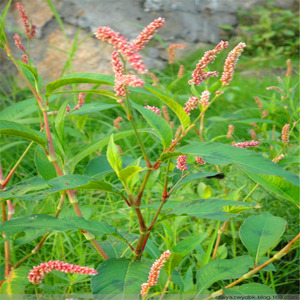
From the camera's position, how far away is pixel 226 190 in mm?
1744

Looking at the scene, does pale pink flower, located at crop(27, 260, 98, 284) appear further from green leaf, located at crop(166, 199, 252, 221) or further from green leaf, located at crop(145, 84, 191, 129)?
green leaf, located at crop(145, 84, 191, 129)

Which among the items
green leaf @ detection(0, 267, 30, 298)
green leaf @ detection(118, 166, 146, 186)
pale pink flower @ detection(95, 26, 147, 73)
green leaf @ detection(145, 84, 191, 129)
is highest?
pale pink flower @ detection(95, 26, 147, 73)

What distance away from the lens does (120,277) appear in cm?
80

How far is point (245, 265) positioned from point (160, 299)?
21cm

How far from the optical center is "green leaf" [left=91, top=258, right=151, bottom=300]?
0.77 m

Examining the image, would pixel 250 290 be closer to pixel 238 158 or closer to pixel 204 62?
pixel 238 158

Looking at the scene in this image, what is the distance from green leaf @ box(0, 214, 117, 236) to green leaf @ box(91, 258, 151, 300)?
0.07m

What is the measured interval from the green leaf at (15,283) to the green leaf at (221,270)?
1.32 feet

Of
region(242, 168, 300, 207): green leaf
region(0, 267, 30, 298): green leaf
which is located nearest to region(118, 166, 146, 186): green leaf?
region(242, 168, 300, 207): green leaf

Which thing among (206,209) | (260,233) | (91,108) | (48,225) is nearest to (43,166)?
(91,108)

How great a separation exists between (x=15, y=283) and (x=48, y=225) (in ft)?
1.07

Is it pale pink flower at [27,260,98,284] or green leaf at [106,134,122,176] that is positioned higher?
green leaf at [106,134,122,176]

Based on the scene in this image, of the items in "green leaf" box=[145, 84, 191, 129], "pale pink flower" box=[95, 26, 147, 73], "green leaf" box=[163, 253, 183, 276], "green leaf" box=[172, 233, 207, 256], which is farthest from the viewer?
"green leaf" box=[172, 233, 207, 256]

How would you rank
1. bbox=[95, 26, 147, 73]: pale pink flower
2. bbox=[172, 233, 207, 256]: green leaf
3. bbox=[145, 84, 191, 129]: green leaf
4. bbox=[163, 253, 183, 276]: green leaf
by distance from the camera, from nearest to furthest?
1. bbox=[95, 26, 147, 73]: pale pink flower
2. bbox=[145, 84, 191, 129]: green leaf
3. bbox=[163, 253, 183, 276]: green leaf
4. bbox=[172, 233, 207, 256]: green leaf
